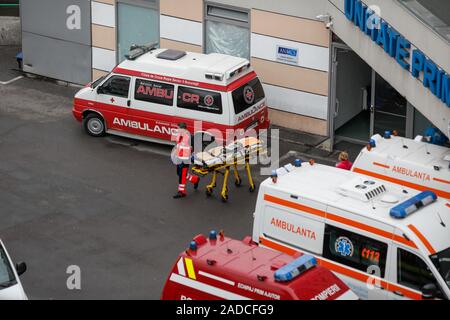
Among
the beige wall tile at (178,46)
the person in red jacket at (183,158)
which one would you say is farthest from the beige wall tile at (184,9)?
the person in red jacket at (183,158)

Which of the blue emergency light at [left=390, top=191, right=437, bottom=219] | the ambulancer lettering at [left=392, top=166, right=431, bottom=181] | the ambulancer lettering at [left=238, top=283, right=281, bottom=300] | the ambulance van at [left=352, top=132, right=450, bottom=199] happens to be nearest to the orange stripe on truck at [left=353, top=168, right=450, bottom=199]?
the ambulance van at [left=352, top=132, right=450, bottom=199]

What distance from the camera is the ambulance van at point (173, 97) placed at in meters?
22.4

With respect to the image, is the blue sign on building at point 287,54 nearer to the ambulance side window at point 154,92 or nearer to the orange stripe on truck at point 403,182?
the ambulance side window at point 154,92

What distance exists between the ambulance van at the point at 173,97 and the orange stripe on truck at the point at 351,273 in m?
6.41

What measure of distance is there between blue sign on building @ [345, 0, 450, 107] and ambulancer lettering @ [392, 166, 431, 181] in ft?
7.67

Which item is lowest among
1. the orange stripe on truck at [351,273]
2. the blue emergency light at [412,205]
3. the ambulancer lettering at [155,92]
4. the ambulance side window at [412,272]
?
the orange stripe on truck at [351,273]

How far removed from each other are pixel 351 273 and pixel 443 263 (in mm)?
1399

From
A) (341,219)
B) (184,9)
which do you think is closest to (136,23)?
(184,9)

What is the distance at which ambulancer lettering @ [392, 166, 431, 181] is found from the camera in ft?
57.5

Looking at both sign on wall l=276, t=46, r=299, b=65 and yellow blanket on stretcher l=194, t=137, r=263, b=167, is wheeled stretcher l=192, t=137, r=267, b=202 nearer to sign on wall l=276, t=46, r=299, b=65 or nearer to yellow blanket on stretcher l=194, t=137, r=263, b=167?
yellow blanket on stretcher l=194, t=137, r=263, b=167

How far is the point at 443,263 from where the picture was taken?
1494 centimetres

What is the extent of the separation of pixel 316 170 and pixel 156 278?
338cm

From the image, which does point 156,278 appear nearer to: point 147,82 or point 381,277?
point 381,277

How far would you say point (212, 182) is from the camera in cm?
2123
